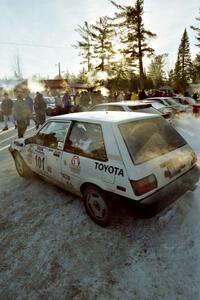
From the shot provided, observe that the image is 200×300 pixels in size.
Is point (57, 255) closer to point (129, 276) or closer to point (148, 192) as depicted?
point (129, 276)

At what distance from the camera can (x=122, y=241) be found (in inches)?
105

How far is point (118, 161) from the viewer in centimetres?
247

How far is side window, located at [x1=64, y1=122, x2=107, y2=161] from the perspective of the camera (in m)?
2.74

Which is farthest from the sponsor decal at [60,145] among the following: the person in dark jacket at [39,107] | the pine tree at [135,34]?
the pine tree at [135,34]

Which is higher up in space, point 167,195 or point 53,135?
point 53,135

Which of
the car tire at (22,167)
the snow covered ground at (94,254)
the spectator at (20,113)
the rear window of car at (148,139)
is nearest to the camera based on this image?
the snow covered ground at (94,254)

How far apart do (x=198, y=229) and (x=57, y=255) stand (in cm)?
184

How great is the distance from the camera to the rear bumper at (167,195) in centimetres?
242

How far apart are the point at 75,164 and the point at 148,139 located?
1092 millimetres

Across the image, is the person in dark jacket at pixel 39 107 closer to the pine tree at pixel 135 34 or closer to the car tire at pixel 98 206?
the car tire at pixel 98 206

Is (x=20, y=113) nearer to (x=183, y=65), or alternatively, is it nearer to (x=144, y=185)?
(x=144, y=185)

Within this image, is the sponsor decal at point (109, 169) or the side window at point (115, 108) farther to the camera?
the side window at point (115, 108)

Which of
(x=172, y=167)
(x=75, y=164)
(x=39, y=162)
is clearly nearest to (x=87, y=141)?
(x=75, y=164)

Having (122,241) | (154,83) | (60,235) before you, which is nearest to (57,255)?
(60,235)
